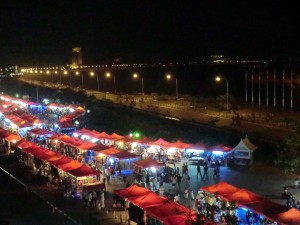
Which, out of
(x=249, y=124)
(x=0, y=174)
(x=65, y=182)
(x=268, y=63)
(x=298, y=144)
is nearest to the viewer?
(x=298, y=144)

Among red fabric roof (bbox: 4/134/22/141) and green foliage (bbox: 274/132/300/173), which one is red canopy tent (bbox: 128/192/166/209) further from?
red fabric roof (bbox: 4/134/22/141)

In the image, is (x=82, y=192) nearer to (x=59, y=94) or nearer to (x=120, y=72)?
(x=59, y=94)

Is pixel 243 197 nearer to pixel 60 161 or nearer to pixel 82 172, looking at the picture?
pixel 82 172

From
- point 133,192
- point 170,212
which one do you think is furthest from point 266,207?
point 133,192

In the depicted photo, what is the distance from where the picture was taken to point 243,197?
58.6 ft

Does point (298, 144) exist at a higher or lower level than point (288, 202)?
higher

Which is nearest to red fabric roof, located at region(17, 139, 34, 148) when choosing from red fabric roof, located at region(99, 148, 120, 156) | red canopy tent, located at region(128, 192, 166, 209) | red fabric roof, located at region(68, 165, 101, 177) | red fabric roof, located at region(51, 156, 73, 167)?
red fabric roof, located at region(99, 148, 120, 156)

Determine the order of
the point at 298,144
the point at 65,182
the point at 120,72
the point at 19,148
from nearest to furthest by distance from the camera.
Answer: the point at 298,144 → the point at 65,182 → the point at 19,148 → the point at 120,72

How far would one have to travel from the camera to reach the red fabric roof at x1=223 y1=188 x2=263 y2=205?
17.6 metres

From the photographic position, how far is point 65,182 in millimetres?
23734

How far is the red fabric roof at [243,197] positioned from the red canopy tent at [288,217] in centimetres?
152

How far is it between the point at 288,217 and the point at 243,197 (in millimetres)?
2376

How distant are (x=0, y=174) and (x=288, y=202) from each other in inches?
651

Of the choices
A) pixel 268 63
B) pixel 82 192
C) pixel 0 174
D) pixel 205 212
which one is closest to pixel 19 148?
pixel 0 174
